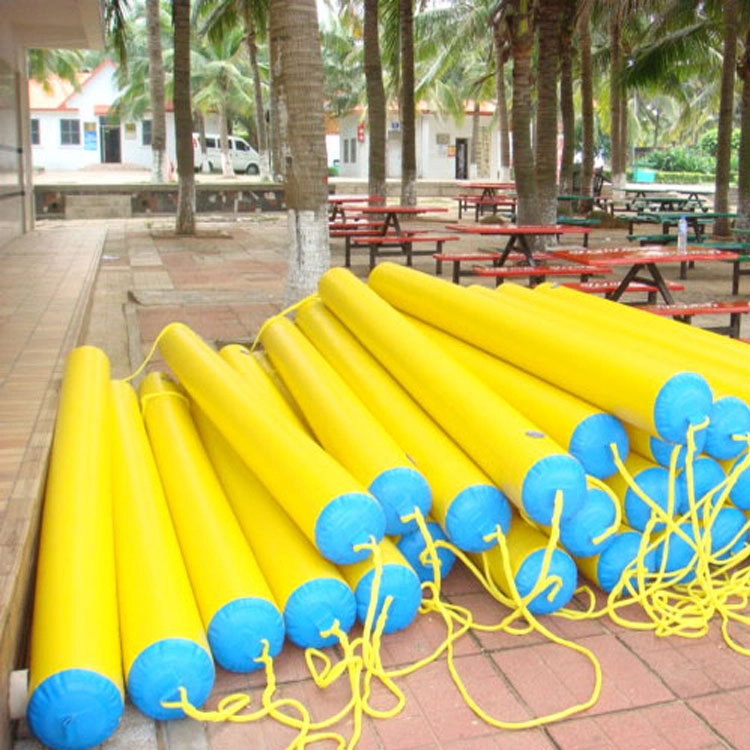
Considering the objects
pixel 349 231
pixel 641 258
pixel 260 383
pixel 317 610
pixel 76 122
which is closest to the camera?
pixel 317 610

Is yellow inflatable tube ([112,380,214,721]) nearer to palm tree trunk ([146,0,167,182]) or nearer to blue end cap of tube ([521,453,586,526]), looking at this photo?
blue end cap of tube ([521,453,586,526])

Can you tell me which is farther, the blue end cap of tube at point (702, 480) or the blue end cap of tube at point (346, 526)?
the blue end cap of tube at point (702, 480)

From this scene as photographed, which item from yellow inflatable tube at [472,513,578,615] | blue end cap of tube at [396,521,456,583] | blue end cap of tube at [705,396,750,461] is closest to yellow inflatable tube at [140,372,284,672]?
blue end cap of tube at [396,521,456,583]

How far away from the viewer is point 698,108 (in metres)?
45.7

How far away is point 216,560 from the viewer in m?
3.31

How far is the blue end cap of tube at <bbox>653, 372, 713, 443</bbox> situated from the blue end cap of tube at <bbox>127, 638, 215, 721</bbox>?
1766 millimetres

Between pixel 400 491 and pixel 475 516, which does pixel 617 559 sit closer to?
pixel 475 516

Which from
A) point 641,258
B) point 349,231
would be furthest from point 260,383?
point 349,231

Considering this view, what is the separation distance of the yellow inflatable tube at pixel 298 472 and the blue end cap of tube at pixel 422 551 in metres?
0.40

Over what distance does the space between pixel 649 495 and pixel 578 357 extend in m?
0.60

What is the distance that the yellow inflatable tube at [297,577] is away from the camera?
3209 mm

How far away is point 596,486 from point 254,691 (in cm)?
145

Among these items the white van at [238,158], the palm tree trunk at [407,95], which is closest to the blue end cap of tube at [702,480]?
the palm tree trunk at [407,95]

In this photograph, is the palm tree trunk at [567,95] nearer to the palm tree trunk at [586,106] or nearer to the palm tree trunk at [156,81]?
the palm tree trunk at [586,106]
